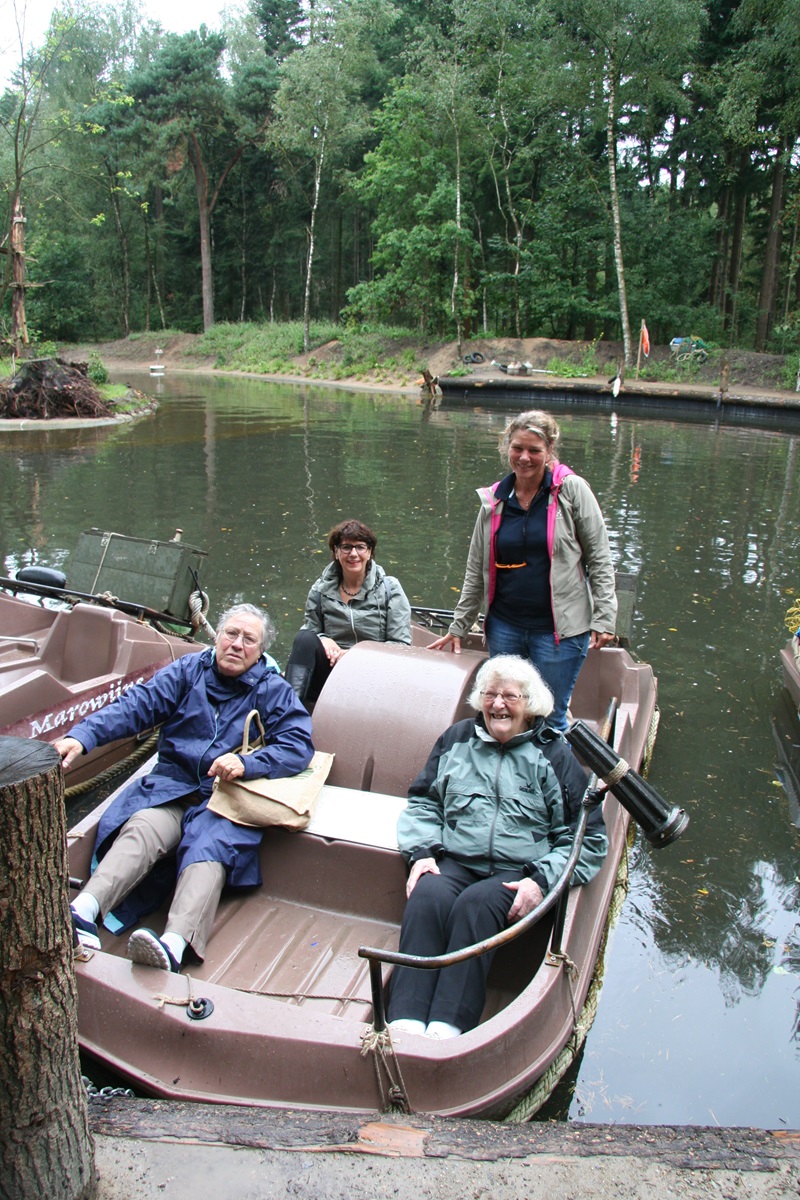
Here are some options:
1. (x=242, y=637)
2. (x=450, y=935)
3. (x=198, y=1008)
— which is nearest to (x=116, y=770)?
(x=242, y=637)

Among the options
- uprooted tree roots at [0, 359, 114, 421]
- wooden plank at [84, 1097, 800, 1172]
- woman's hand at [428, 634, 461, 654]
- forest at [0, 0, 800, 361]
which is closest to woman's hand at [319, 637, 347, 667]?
woman's hand at [428, 634, 461, 654]

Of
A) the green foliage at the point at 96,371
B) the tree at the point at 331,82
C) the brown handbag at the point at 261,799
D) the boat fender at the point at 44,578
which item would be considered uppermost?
the tree at the point at 331,82

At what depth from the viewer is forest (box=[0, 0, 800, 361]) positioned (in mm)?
29219

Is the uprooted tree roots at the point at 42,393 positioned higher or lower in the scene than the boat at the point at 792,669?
higher

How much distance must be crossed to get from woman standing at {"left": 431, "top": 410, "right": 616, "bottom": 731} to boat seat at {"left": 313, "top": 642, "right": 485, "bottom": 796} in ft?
1.06

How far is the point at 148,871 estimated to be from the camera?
3.75 metres

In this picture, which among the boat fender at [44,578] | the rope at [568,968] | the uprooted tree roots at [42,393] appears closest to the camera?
the rope at [568,968]

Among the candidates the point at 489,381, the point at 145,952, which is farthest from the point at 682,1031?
the point at 489,381

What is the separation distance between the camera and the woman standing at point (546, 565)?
4.40 metres

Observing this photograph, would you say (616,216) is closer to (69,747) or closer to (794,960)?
(794,960)

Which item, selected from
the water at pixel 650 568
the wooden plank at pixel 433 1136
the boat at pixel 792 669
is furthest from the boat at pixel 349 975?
the boat at pixel 792 669

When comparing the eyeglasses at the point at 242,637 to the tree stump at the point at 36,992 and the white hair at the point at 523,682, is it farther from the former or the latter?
the tree stump at the point at 36,992

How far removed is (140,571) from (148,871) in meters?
3.62

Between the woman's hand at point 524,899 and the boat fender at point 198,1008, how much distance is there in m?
1.04
